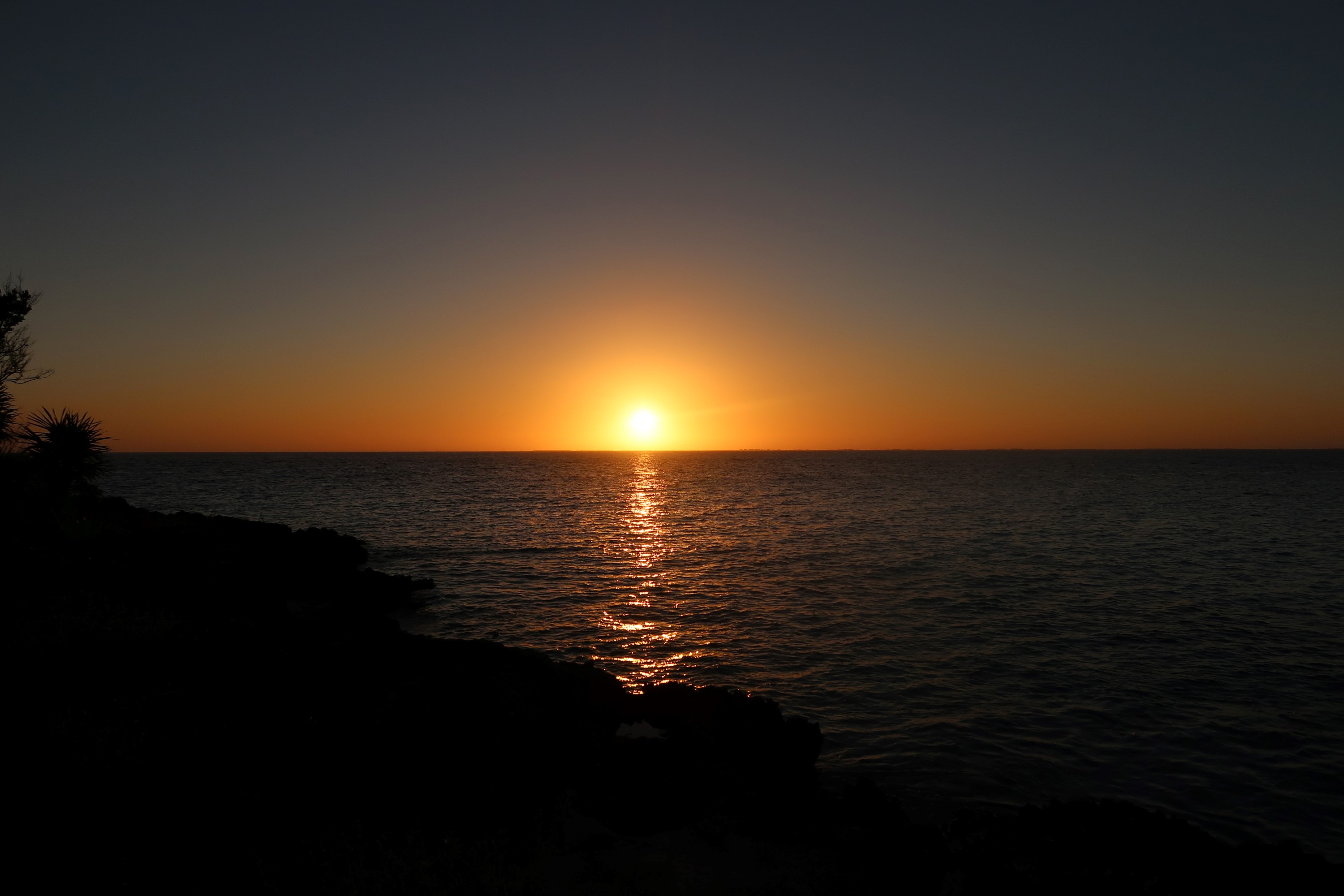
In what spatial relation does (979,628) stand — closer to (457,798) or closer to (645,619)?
(645,619)

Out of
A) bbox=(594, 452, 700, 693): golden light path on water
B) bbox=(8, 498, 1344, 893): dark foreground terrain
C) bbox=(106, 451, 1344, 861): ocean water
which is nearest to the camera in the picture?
bbox=(8, 498, 1344, 893): dark foreground terrain

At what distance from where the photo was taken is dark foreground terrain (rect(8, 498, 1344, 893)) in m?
7.77

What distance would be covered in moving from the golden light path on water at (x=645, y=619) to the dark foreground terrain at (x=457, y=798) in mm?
4391

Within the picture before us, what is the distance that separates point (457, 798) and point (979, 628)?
64.4 ft

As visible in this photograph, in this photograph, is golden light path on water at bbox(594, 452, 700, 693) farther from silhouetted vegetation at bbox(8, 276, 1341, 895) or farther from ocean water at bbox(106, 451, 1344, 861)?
silhouetted vegetation at bbox(8, 276, 1341, 895)

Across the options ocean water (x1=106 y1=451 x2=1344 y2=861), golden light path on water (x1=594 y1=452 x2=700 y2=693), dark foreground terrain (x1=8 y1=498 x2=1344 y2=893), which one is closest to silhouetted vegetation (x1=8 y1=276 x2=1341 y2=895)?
dark foreground terrain (x1=8 y1=498 x2=1344 y2=893)

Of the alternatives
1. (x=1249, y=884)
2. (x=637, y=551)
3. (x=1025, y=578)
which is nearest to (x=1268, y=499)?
(x=1025, y=578)

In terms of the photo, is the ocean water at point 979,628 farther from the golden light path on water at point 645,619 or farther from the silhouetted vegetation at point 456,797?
the silhouetted vegetation at point 456,797

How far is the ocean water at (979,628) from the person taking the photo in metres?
13.2

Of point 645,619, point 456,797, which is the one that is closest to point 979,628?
point 645,619

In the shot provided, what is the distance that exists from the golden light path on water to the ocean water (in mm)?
150

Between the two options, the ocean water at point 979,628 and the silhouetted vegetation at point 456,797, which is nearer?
the silhouetted vegetation at point 456,797

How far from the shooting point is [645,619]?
82.9ft

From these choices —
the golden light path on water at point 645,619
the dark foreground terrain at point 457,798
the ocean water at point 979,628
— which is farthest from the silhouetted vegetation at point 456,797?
the golden light path on water at point 645,619
